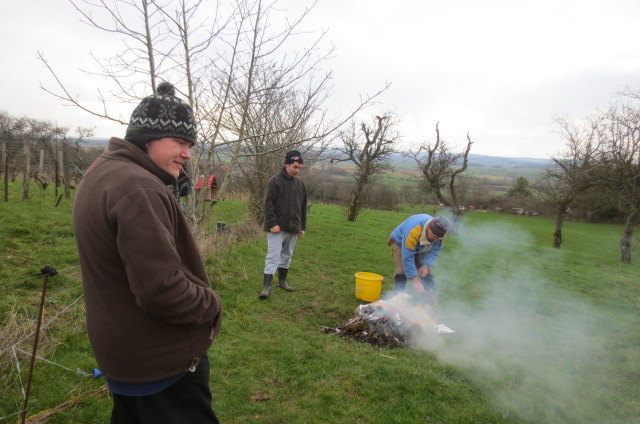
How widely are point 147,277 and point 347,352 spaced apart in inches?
116

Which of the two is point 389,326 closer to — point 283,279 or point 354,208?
point 283,279

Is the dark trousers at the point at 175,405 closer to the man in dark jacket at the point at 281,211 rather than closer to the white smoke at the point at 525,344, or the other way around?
the white smoke at the point at 525,344

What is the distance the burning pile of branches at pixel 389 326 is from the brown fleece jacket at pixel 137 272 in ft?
9.85

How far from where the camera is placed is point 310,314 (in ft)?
15.9

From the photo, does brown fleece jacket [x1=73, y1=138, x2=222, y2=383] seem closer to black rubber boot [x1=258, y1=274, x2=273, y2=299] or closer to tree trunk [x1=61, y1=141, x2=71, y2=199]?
black rubber boot [x1=258, y1=274, x2=273, y2=299]

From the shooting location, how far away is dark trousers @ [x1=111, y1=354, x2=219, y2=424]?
1386mm

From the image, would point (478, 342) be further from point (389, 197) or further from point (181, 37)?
point (389, 197)

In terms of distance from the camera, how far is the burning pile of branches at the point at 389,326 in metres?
4.10

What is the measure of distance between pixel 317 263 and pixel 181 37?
4955mm

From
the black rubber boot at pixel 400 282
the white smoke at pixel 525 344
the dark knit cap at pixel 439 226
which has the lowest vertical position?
the white smoke at pixel 525 344

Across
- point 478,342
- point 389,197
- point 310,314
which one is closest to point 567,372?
point 478,342

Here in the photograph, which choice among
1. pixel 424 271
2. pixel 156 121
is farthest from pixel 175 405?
pixel 424 271

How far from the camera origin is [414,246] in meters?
4.52

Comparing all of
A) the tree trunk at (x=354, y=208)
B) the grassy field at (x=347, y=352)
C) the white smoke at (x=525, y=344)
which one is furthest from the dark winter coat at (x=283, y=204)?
the tree trunk at (x=354, y=208)
